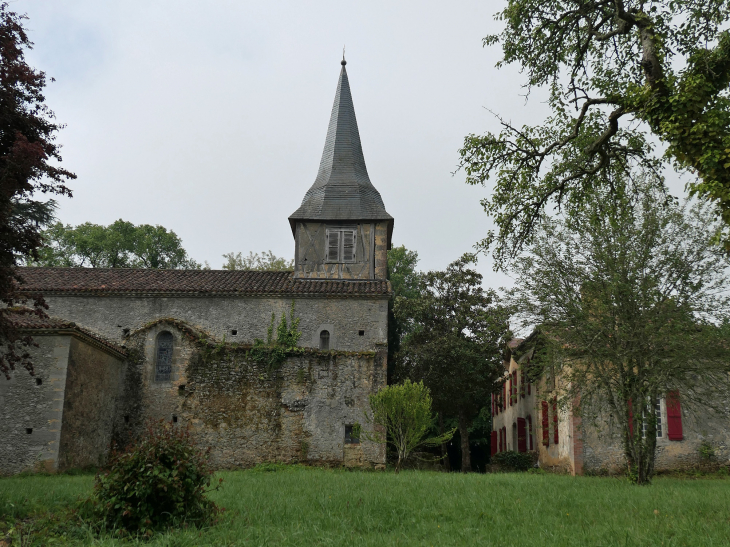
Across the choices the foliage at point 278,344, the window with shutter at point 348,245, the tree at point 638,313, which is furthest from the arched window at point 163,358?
the tree at point 638,313

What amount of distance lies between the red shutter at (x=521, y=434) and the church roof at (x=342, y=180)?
1003cm

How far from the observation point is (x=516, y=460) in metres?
22.4

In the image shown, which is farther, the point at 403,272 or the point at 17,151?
the point at 403,272

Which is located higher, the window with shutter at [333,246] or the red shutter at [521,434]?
the window with shutter at [333,246]

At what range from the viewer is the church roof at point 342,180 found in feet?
78.8

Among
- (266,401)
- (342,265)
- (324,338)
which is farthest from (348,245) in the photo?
(266,401)

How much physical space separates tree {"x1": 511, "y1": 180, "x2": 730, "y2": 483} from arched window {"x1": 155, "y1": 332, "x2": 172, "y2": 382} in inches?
478

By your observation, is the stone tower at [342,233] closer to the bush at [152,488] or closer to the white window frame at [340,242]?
the white window frame at [340,242]

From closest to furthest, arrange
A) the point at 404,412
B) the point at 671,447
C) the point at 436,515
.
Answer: the point at 436,515 < the point at 404,412 < the point at 671,447

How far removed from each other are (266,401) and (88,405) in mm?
5117

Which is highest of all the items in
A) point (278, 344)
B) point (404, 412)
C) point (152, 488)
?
point (278, 344)

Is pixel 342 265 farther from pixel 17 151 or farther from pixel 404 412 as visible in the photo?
pixel 17 151

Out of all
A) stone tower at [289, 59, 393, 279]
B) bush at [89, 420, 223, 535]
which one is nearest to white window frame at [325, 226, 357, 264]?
stone tower at [289, 59, 393, 279]

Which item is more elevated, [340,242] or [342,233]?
A: [342,233]
